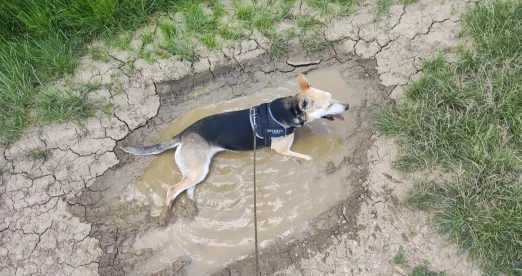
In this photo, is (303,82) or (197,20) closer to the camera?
(303,82)

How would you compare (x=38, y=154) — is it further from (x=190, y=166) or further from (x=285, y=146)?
(x=285, y=146)

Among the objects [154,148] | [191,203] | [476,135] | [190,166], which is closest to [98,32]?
[154,148]

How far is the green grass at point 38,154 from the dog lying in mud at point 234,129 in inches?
43.4

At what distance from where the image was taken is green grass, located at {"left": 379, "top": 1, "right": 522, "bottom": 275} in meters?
3.55

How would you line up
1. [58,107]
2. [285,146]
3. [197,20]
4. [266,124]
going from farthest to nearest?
[197,20], [58,107], [285,146], [266,124]

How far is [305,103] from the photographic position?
401 centimetres

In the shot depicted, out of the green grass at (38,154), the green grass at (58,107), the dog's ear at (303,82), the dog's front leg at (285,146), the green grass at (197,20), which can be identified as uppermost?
the green grass at (197,20)

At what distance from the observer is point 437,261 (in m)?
3.65

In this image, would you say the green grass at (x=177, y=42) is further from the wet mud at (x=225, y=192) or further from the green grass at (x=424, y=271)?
the green grass at (x=424, y=271)

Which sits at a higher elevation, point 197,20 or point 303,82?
point 197,20

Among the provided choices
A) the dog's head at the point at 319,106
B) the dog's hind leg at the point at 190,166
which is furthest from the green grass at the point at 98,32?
the dog's hind leg at the point at 190,166

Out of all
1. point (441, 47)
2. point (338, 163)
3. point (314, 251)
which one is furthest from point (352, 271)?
point (441, 47)

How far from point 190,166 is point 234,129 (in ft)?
2.20

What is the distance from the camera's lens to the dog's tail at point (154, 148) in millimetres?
4250
